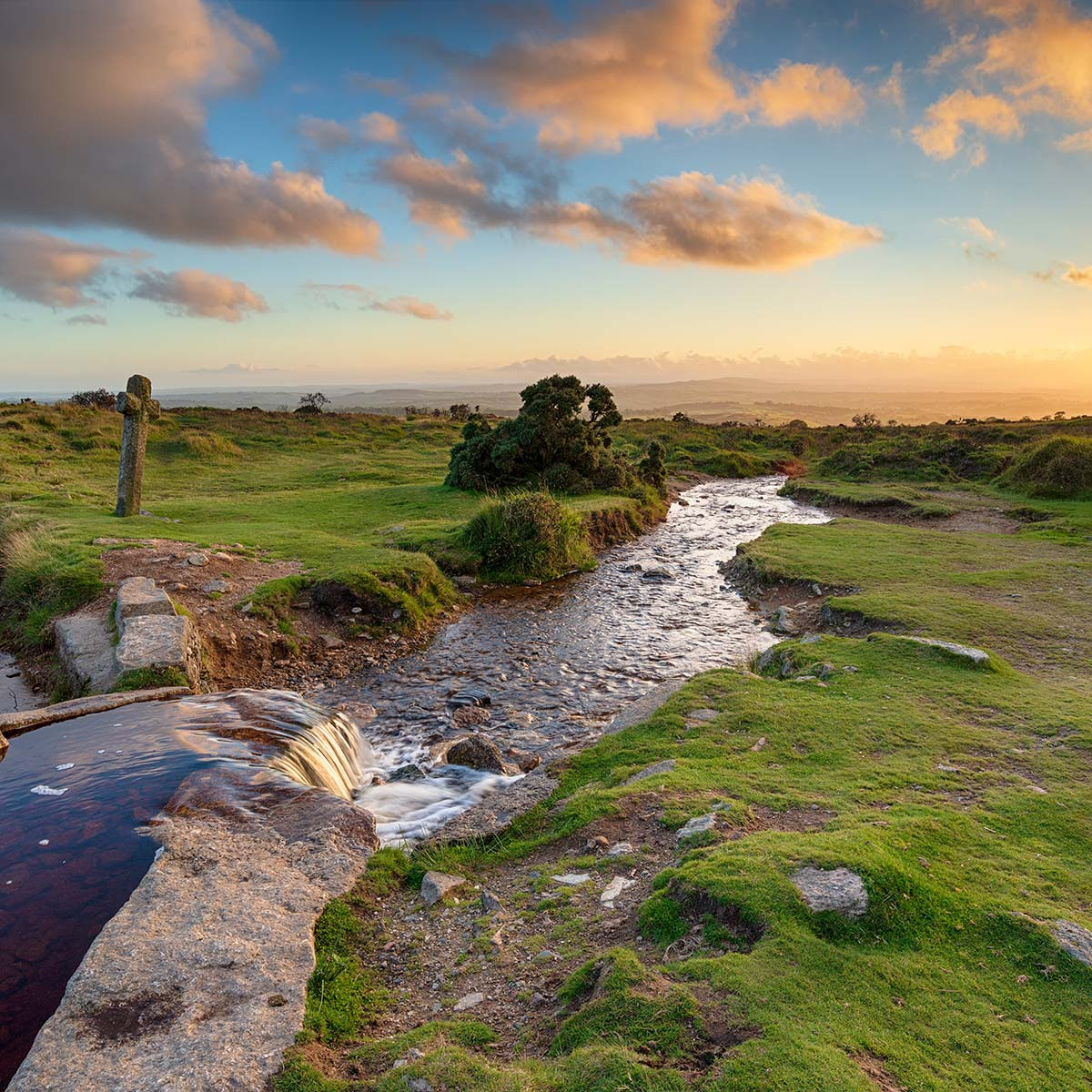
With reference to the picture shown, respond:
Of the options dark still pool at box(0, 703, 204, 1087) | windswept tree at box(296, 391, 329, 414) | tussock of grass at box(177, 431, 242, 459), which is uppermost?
windswept tree at box(296, 391, 329, 414)

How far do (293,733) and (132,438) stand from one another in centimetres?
1439

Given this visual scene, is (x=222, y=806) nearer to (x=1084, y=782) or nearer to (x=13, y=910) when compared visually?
(x=13, y=910)

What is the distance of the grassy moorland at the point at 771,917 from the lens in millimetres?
3846

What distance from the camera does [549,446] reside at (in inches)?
1197

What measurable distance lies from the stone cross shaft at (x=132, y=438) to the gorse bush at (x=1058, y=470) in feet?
122

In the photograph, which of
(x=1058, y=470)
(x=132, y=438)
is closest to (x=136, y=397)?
(x=132, y=438)

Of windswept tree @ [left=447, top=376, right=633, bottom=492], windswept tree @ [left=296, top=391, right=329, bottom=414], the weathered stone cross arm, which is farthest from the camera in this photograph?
windswept tree @ [left=296, top=391, right=329, bottom=414]

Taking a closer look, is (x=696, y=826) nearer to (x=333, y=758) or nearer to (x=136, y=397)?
(x=333, y=758)

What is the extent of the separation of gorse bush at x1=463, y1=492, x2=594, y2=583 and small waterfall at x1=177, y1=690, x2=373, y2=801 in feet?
32.1

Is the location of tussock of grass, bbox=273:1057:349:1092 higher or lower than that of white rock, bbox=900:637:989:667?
lower

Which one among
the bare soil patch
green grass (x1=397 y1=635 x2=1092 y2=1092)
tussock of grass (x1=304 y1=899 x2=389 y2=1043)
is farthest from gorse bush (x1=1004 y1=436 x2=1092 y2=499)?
tussock of grass (x1=304 y1=899 x2=389 y2=1043)

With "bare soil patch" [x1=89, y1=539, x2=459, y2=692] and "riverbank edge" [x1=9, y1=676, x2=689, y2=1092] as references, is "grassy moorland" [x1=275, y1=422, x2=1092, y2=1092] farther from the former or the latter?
"bare soil patch" [x1=89, y1=539, x2=459, y2=692]

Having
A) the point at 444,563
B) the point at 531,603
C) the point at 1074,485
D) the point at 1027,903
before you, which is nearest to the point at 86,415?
the point at 444,563

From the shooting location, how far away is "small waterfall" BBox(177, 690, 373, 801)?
8.59 metres
